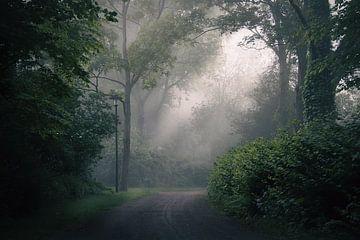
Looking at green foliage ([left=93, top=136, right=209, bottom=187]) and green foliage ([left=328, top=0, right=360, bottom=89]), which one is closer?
green foliage ([left=328, top=0, right=360, bottom=89])

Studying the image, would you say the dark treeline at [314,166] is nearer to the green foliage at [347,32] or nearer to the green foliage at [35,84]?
the green foliage at [347,32]

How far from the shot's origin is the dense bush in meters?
10.2

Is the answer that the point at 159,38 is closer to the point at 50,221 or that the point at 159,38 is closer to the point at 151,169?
the point at 151,169

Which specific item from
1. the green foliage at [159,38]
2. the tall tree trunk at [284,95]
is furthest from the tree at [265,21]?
the green foliage at [159,38]

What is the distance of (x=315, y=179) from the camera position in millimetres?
11070

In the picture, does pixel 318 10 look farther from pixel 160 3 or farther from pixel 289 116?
pixel 160 3

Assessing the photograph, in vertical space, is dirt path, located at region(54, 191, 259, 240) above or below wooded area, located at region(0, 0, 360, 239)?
below

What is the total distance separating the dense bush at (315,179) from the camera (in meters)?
10.2

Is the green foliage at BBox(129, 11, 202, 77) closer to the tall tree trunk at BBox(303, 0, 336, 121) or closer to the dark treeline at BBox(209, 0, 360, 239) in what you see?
the dark treeline at BBox(209, 0, 360, 239)

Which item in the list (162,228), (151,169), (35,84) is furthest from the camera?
(151,169)

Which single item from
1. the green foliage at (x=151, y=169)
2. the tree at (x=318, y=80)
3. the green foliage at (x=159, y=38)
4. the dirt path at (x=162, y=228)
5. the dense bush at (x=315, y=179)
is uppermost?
the green foliage at (x=159, y=38)

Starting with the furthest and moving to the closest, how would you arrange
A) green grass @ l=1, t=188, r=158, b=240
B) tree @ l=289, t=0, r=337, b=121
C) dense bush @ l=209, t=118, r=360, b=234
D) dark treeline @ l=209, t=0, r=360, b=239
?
1. tree @ l=289, t=0, r=337, b=121
2. green grass @ l=1, t=188, r=158, b=240
3. dark treeline @ l=209, t=0, r=360, b=239
4. dense bush @ l=209, t=118, r=360, b=234

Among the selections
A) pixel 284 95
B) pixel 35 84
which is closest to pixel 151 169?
pixel 284 95

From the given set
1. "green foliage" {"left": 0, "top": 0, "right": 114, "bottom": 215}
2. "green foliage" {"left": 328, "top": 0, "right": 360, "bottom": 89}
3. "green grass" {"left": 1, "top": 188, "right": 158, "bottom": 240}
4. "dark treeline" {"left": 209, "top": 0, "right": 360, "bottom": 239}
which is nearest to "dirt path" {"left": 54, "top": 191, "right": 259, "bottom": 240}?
"green grass" {"left": 1, "top": 188, "right": 158, "bottom": 240}
